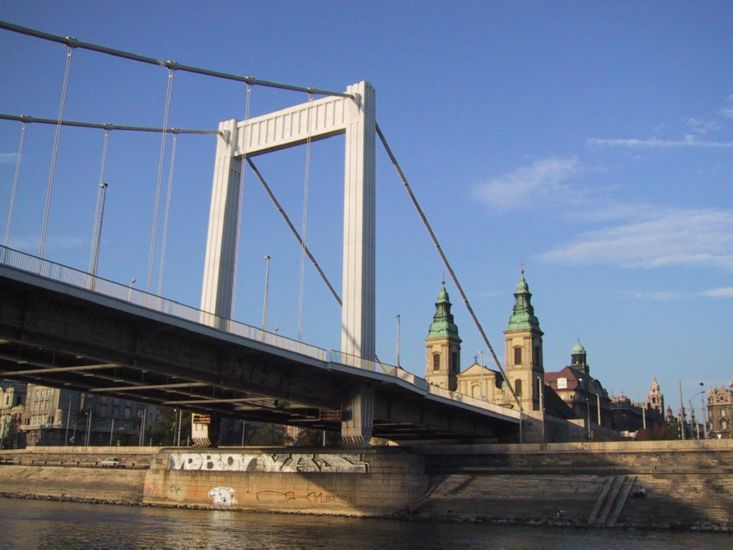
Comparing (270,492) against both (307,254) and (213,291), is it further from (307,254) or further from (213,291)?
(307,254)

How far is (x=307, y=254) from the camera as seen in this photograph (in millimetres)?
69062

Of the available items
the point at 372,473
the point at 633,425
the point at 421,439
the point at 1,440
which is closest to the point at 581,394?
the point at 633,425

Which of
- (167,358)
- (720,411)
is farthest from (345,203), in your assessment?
(720,411)

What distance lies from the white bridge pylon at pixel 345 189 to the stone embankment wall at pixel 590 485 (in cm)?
1190

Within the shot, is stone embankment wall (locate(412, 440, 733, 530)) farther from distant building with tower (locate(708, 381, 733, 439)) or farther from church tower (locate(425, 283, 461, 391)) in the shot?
distant building with tower (locate(708, 381, 733, 439))

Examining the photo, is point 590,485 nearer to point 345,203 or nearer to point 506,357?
point 345,203

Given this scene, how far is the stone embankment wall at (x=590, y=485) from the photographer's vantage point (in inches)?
1842

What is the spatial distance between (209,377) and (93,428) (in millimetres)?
102666

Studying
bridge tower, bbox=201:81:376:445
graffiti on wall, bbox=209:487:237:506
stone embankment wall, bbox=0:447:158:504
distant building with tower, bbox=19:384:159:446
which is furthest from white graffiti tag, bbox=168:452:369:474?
distant building with tower, bbox=19:384:159:446

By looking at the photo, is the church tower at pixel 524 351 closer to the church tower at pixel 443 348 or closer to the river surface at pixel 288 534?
the church tower at pixel 443 348

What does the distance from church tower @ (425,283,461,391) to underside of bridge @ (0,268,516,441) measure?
79.7m

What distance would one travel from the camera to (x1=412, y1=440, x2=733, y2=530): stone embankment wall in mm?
46781

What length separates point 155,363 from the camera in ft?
125

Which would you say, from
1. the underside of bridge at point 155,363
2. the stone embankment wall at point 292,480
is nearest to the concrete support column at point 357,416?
the underside of bridge at point 155,363
